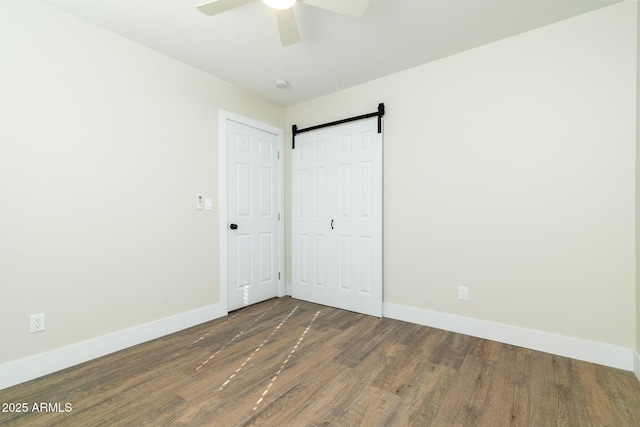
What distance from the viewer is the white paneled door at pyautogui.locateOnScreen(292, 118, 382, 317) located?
124 inches

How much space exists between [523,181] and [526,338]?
4.27 feet

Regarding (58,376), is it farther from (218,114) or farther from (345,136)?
(345,136)

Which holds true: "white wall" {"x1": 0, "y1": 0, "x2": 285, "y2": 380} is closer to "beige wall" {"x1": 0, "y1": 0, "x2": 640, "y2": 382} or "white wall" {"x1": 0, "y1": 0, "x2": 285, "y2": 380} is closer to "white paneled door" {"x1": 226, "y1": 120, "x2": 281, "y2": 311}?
"beige wall" {"x1": 0, "y1": 0, "x2": 640, "y2": 382}

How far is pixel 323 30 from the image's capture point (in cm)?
227

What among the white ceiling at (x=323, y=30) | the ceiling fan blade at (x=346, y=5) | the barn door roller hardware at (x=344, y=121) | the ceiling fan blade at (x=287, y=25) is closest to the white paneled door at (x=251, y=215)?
the barn door roller hardware at (x=344, y=121)

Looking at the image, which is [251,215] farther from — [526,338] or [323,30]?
[526,338]

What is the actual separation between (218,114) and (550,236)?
10.9 ft

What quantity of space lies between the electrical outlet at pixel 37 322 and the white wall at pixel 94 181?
34 millimetres

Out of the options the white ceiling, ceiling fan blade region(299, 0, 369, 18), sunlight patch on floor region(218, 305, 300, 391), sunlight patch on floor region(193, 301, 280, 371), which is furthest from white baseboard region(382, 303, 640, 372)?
ceiling fan blade region(299, 0, 369, 18)

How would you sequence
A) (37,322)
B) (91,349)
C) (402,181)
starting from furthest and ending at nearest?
(402,181)
(91,349)
(37,322)

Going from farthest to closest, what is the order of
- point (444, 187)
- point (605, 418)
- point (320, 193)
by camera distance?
1. point (320, 193)
2. point (444, 187)
3. point (605, 418)

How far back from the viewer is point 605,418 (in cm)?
155

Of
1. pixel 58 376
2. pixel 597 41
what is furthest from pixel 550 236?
pixel 58 376

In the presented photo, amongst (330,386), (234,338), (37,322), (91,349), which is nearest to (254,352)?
(234,338)
